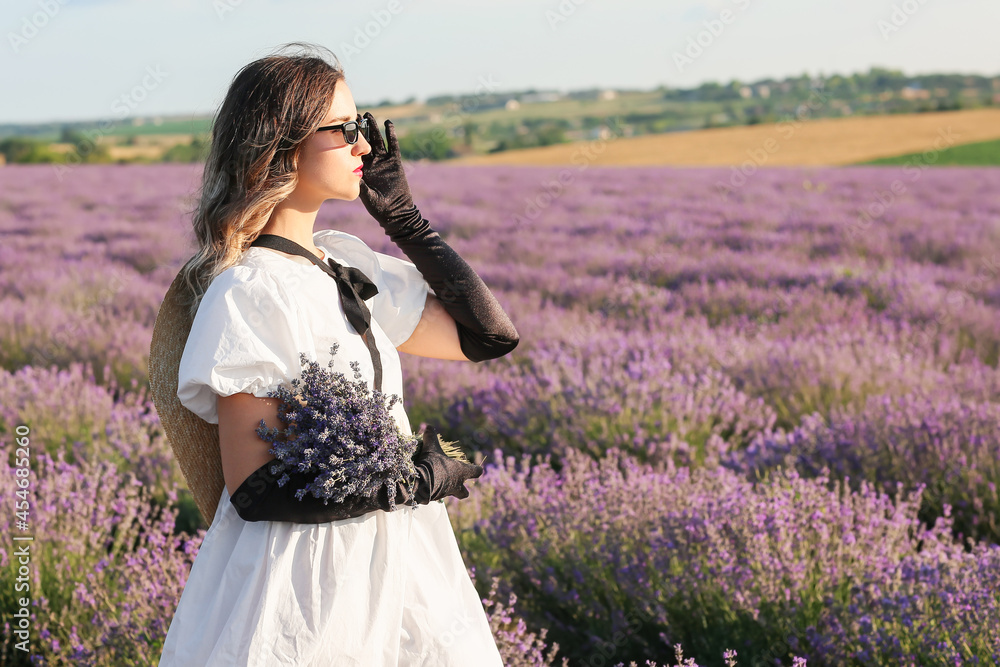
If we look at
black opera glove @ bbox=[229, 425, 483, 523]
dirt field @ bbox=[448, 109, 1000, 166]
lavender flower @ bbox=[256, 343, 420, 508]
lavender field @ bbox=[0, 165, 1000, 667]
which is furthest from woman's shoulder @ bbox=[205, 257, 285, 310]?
dirt field @ bbox=[448, 109, 1000, 166]

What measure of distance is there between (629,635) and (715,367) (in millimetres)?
2367

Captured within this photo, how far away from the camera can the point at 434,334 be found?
1818 millimetres

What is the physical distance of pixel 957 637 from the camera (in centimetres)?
214

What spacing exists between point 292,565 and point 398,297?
24.5 inches

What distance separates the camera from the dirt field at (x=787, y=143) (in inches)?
1255

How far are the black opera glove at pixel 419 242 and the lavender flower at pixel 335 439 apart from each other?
371 mm

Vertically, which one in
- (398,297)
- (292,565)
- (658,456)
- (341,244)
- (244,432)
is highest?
(341,244)

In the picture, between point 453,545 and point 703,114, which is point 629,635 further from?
point 703,114

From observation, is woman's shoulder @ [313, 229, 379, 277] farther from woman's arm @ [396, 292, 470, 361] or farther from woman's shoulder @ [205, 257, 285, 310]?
woman's shoulder @ [205, 257, 285, 310]

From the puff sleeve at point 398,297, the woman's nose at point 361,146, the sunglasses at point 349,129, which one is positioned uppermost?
the sunglasses at point 349,129

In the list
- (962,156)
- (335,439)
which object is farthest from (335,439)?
(962,156)

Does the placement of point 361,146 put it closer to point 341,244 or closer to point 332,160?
point 332,160

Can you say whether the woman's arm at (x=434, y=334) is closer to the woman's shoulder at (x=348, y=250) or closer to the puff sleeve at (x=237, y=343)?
the woman's shoulder at (x=348, y=250)

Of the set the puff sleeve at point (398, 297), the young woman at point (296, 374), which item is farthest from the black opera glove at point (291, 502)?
the puff sleeve at point (398, 297)
